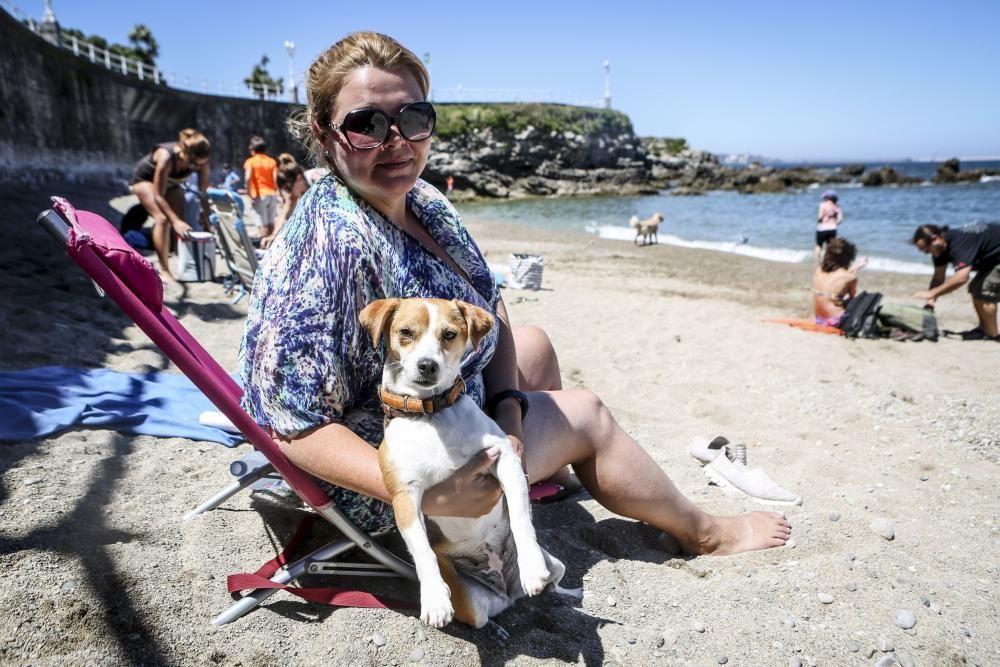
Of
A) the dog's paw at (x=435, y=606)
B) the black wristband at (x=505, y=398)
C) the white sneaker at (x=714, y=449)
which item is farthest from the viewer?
the white sneaker at (x=714, y=449)

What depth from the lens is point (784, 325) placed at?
782 cm

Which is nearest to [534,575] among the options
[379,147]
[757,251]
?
[379,147]

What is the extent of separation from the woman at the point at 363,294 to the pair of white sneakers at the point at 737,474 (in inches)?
49.5

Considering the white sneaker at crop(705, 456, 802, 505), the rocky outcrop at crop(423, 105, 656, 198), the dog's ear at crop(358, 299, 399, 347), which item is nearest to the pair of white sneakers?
the white sneaker at crop(705, 456, 802, 505)

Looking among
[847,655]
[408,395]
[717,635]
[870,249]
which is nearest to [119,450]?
[408,395]

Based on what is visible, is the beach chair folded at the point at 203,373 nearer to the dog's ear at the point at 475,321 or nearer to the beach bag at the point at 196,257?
the dog's ear at the point at 475,321

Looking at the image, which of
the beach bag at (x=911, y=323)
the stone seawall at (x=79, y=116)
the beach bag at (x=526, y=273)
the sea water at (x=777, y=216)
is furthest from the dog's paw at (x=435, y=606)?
the sea water at (x=777, y=216)

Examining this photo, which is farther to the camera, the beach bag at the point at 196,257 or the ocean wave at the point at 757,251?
the ocean wave at the point at 757,251

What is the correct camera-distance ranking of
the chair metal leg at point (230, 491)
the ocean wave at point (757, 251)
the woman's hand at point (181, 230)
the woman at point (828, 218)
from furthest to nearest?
the ocean wave at point (757, 251)
the woman at point (828, 218)
the woman's hand at point (181, 230)
the chair metal leg at point (230, 491)

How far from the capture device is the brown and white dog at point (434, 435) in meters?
1.84

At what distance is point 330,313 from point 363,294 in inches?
5.3

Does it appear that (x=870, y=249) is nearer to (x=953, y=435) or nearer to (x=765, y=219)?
(x=765, y=219)

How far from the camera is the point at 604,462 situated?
249 cm

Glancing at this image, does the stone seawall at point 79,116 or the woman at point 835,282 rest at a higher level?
the stone seawall at point 79,116
